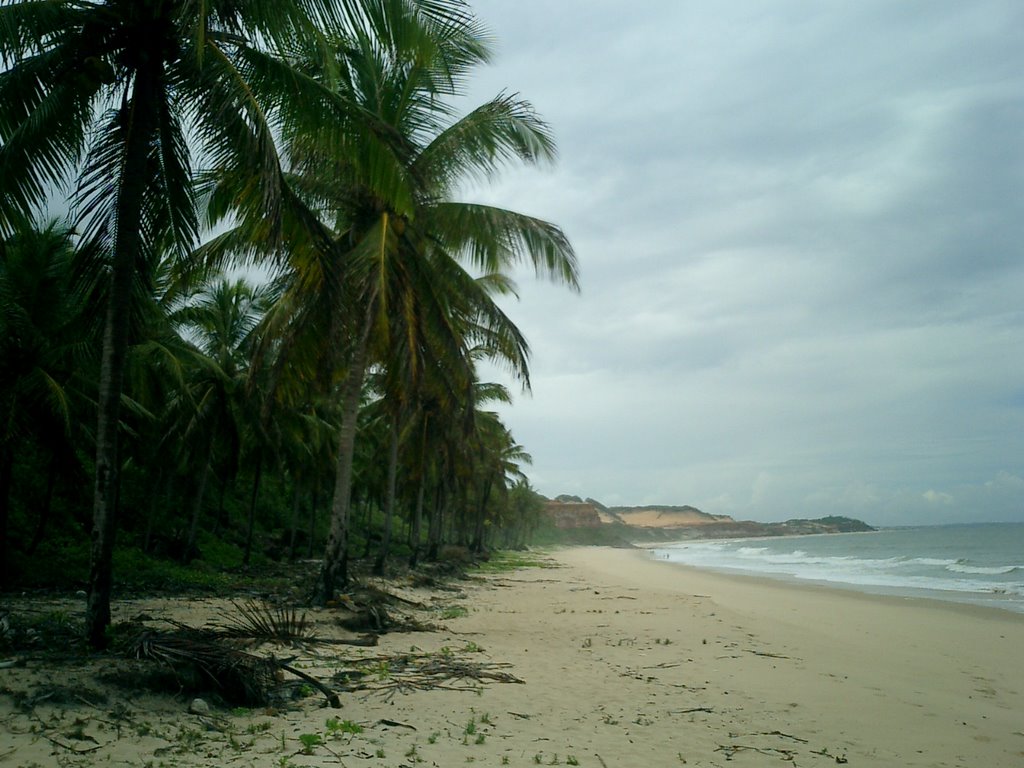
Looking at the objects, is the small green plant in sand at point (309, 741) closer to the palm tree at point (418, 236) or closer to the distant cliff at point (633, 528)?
the palm tree at point (418, 236)

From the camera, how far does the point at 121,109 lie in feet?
23.3

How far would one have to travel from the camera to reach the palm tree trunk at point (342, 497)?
11.4 metres

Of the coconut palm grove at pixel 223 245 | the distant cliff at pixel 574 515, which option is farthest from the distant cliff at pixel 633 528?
the coconut palm grove at pixel 223 245

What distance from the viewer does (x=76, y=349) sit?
11383 millimetres

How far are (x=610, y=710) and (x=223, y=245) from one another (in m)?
8.46

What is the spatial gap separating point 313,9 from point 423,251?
5987 mm

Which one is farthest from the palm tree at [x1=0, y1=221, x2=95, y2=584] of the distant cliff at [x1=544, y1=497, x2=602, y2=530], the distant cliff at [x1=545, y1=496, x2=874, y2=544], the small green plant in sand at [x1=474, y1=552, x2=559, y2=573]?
the distant cliff at [x1=544, y1=497, x2=602, y2=530]

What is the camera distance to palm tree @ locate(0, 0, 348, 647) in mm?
6371

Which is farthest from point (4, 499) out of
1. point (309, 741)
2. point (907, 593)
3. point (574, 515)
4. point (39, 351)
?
point (574, 515)

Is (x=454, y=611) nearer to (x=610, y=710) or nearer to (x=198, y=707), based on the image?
(x=610, y=710)

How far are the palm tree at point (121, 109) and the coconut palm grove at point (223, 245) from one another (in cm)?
2

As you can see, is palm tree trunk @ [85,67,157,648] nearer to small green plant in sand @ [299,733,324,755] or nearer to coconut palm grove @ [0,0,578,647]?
Answer: coconut palm grove @ [0,0,578,647]

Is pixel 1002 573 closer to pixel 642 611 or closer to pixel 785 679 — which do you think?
pixel 642 611

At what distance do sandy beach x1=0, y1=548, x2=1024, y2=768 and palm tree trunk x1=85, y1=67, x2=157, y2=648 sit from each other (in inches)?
38.9
